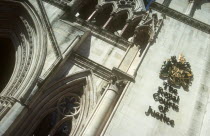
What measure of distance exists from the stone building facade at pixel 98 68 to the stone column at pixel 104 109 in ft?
0.11

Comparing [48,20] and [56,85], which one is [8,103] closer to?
[56,85]

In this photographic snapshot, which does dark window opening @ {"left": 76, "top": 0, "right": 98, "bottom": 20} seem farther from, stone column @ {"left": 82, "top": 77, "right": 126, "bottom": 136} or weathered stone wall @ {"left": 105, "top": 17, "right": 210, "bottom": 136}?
stone column @ {"left": 82, "top": 77, "right": 126, "bottom": 136}

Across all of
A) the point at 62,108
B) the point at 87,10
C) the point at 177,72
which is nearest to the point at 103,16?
the point at 87,10

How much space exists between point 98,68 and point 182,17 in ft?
17.4

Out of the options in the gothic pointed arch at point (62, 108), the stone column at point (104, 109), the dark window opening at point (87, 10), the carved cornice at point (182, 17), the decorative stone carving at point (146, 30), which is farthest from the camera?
the dark window opening at point (87, 10)

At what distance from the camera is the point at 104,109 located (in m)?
8.11

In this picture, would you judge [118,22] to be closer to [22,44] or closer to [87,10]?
[87,10]

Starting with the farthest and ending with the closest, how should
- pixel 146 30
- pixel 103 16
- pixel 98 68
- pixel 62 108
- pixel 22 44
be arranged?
1. pixel 103 16
2. pixel 22 44
3. pixel 146 30
4. pixel 98 68
5. pixel 62 108

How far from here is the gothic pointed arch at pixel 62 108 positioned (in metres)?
8.87

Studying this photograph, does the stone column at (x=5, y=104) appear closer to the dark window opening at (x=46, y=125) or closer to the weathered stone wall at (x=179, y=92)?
the dark window opening at (x=46, y=125)

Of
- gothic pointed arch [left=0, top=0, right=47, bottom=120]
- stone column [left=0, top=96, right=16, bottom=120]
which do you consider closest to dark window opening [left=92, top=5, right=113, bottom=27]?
gothic pointed arch [left=0, top=0, right=47, bottom=120]

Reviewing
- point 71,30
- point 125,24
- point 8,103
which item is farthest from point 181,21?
point 8,103

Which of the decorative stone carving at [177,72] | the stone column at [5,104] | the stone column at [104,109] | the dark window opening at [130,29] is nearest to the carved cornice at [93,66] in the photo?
the stone column at [104,109]

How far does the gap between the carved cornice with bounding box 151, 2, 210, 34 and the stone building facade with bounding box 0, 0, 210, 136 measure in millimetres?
48
